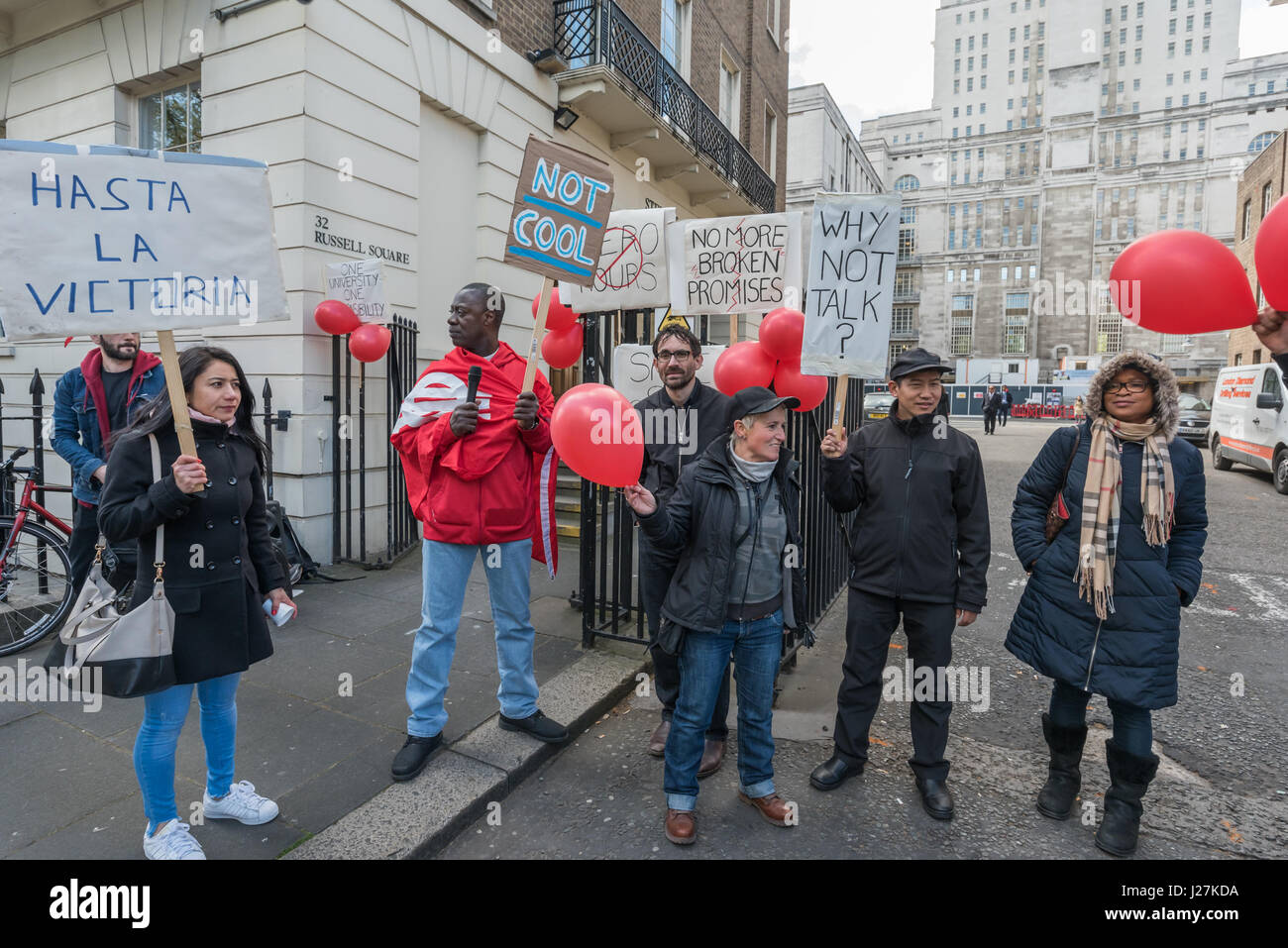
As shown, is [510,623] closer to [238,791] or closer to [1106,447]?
[238,791]

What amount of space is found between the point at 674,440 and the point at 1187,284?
209cm

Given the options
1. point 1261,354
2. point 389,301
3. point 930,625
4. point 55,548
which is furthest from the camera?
point 1261,354

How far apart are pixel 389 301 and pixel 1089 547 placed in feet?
21.2

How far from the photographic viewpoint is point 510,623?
3.55m

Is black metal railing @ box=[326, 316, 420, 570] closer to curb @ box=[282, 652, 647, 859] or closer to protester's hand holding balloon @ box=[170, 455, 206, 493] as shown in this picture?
curb @ box=[282, 652, 647, 859]

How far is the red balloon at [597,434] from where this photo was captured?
2600 millimetres

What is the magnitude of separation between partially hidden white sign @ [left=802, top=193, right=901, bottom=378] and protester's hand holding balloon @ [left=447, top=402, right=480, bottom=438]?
1.53 metres

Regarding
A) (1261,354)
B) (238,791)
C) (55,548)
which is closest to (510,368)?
(238,791)

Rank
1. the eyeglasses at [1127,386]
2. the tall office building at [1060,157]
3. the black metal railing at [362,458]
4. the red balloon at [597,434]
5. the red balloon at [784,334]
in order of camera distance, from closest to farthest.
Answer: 1. the red balloon at [597,434]
2. the eyeglasses at [1127,386]
3. the red balloon at [784,334]
4. the black metal railing at [362,458]
5. the tall office building at [1060,157]

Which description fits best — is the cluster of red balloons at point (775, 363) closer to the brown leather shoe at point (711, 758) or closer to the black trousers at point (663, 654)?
the black trousers at point (663, 654)

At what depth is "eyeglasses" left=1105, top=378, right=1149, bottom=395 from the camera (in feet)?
9.70

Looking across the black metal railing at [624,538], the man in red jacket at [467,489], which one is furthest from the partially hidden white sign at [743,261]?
the man in red jacket at [467,489]

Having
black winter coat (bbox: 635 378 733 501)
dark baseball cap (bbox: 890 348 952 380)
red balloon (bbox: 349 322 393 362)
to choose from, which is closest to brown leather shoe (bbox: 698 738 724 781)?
black winter coat (bbox: 635 378 733 501)

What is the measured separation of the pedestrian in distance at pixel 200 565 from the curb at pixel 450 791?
36 cm
